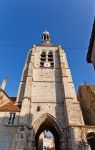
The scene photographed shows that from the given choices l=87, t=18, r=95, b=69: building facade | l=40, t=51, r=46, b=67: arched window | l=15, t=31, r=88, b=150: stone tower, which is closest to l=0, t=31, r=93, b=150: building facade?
l=15, t=31, r=88, b=150: stone tower

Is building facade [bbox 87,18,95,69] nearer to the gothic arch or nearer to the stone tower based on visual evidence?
the stone tower

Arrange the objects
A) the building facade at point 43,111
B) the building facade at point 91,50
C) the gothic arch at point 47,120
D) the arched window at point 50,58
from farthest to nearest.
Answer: the arched window at point 50,58 → the gothic arch at point 47,120 → the building facade at point 43,111 → the building facade at point 91,50

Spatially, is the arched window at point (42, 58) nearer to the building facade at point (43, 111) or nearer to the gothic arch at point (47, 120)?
the building facade at point (43, 111)

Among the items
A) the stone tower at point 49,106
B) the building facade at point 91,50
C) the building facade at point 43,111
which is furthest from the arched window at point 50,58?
the building facade at point 91,50

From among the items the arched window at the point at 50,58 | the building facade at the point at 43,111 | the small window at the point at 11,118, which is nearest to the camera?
the building facade at the point at 43,111

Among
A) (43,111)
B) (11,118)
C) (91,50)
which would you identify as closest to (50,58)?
(43,111)

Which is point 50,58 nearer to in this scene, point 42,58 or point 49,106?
point 42,58

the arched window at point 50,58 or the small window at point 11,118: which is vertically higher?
the arched window at point 50,58

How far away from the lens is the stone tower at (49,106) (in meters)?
14.4

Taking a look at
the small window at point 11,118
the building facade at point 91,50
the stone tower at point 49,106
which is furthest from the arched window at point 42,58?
the building facade at point 91,50

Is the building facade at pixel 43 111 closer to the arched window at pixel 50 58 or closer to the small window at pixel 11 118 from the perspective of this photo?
the small window at pixel 11 118

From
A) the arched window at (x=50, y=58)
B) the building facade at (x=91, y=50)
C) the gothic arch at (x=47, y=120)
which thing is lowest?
the gothic arch at (x=47, y=120)

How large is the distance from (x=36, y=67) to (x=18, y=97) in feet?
21.4

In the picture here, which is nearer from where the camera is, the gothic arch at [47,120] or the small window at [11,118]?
the small window at [11,118]
